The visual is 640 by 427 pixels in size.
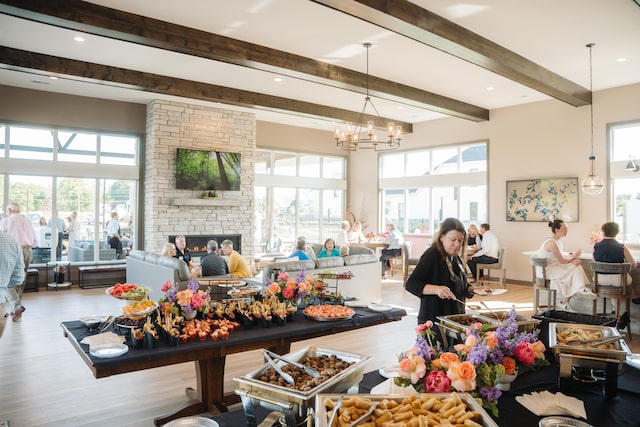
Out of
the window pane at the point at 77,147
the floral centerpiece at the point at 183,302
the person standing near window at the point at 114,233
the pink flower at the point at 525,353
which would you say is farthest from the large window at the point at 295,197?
the pink flower at the point at 525,353

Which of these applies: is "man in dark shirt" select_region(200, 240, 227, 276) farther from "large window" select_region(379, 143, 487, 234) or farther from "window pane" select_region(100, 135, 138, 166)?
"large window" select_region(379, 143, 487, 234)

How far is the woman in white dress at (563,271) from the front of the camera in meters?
6.00

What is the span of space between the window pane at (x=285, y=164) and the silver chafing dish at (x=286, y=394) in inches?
412

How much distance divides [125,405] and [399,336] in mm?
3199

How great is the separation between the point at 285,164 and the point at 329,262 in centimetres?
607

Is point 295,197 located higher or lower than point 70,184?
lower

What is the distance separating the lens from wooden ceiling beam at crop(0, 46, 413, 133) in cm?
662

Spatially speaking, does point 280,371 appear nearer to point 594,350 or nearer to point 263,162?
point 594,350

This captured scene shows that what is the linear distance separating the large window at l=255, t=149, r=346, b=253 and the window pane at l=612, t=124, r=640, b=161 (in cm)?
697

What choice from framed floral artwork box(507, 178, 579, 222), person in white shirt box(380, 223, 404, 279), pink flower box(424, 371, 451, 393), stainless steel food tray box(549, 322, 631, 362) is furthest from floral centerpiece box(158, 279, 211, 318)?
framed floral artwork box(507, 178, 579, 222)

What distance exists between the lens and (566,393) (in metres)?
1.81

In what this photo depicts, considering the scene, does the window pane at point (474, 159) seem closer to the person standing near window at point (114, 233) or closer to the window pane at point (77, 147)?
the person standing near window at point (114, 233)

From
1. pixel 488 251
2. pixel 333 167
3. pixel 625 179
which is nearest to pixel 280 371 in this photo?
pixel 488 251

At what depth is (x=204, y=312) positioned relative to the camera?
3.12 m
